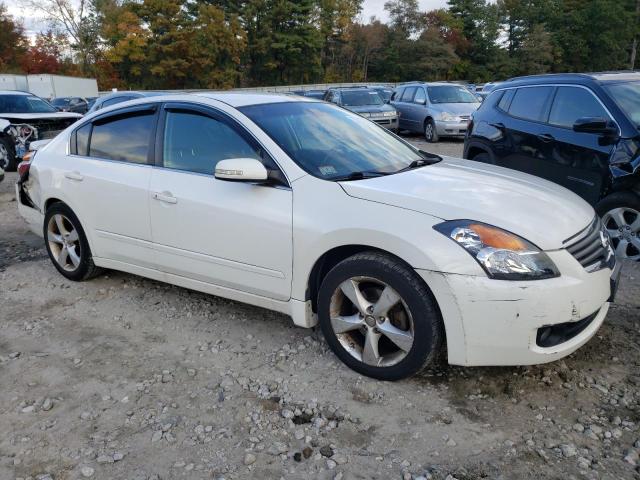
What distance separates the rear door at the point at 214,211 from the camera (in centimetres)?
339

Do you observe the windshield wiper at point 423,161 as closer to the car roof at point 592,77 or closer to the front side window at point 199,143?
the front side window at point 199,143

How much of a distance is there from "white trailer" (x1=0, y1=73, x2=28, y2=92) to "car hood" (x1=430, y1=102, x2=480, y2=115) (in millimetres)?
34606

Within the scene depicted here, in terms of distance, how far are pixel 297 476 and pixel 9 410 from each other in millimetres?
1686

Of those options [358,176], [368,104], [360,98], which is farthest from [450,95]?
[358,176]

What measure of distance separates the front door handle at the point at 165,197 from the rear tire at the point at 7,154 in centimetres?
878

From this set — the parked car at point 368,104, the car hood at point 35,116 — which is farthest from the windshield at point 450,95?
the car hood at point 35,116

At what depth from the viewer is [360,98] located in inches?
658

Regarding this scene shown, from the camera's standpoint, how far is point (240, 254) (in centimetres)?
353

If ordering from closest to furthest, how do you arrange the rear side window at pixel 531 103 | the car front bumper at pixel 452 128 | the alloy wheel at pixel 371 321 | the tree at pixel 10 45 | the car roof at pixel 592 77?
the alloy wheel at pixel 371 321
the car roof at pixel 592 77
the rear side window at pixel 531 103
the car front bumper at pixel 452 128
the tree at pixel 10 45

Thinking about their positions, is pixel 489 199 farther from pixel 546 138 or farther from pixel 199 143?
pixel 546 138

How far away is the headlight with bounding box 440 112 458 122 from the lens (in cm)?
1455

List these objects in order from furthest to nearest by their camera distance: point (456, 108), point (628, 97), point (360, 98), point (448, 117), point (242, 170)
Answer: point (360, 98)
point (456, 108)
point (448, 117)
point (628, 97)
point (242, 170)

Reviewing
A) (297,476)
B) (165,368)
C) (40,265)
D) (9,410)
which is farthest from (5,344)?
(297,476)

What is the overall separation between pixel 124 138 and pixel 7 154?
8279 millimetres
